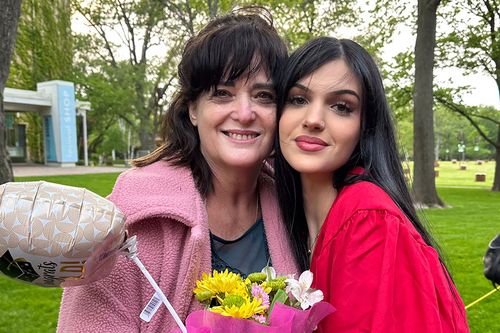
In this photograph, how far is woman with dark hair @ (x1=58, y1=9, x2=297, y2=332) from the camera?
58.5 inches

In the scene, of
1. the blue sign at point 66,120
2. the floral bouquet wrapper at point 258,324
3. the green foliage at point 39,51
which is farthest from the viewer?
the blue sign at point 66,120

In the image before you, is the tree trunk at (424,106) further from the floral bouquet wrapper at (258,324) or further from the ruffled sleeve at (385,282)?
the floral bouquet wrapper at (258,324)

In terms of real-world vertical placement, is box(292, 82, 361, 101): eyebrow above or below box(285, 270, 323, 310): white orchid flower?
above

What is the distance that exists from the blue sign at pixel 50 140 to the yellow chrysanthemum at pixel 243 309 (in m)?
25.0

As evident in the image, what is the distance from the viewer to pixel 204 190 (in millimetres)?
1904

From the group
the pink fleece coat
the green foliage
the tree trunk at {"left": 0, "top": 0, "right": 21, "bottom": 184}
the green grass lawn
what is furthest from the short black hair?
the green foliage

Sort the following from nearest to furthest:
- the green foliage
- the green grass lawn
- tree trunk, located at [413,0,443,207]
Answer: the green grass lawn < tree trunk, located at [413,0,443,207] < the green foliage

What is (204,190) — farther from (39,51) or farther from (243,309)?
(39,51)

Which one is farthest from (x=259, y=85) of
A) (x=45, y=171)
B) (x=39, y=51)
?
(x=39, y=51)

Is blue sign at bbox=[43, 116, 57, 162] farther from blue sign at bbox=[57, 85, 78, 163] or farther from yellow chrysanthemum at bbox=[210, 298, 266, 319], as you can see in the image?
yellow chrysanthemum at bbox=[210, 298, 266, 319]

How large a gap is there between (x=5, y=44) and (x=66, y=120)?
1961cm

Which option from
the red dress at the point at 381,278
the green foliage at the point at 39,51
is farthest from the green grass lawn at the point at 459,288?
the green foliage at the point at 39,51

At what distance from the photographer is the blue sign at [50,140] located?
2445 cm

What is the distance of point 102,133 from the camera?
39.2 metres
